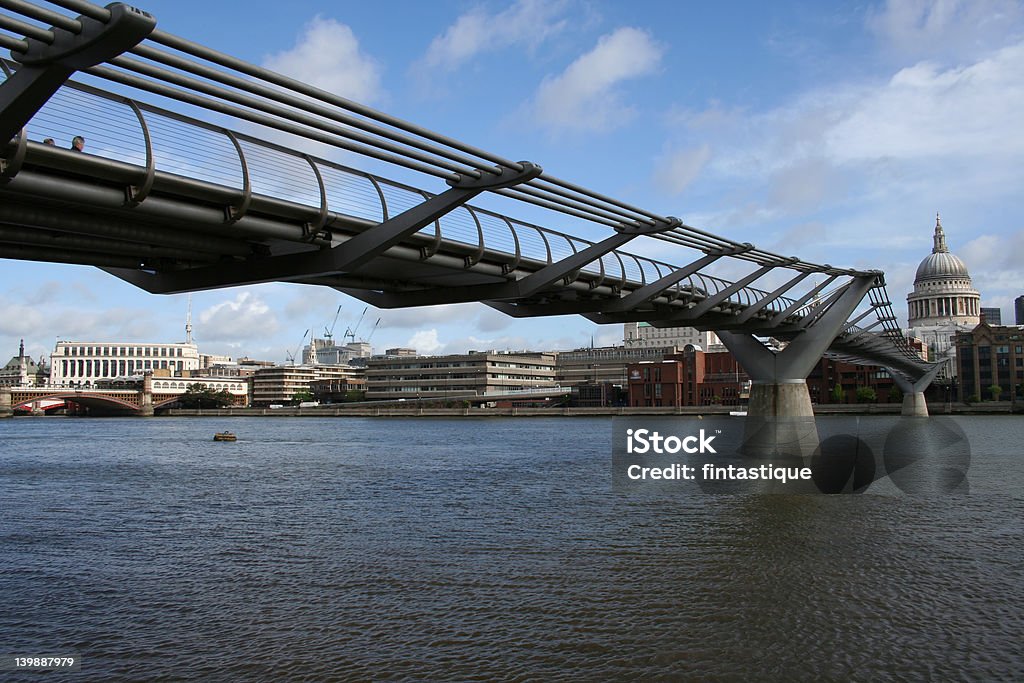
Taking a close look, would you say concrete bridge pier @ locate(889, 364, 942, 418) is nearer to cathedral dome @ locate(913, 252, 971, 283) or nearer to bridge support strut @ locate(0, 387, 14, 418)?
cathedral dome @ locate(913, 252, 971, 283)

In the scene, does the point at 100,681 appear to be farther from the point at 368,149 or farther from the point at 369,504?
the point at 369,504

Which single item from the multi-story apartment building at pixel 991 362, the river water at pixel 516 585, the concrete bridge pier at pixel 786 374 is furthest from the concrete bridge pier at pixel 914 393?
the river water at pixel 516 585

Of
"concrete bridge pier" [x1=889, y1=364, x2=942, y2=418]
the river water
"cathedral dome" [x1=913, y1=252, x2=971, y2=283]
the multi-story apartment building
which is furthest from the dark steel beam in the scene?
"cathedral dome" [x1=913, y1=252, x2=971, y2=283]

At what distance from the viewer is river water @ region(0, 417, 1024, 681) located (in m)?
11.0

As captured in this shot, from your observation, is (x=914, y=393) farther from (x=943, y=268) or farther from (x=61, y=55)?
Answer: (x=61, y=55)

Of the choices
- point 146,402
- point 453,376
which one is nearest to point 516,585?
point 453,376

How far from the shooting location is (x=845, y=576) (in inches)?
613

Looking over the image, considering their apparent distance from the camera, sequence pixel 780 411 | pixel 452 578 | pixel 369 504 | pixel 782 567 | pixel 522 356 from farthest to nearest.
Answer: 1. pixel 522 356
2. pixel 780 411
3. pixel 369 504
4. pixel 782 567
5. pixel 452 578

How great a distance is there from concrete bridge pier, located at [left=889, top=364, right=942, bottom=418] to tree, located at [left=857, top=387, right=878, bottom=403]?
15446 mm

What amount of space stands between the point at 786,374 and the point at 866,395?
257ft

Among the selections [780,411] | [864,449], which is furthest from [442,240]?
[864,449]

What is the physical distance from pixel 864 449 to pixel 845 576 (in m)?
35.8

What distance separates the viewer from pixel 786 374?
47.2m

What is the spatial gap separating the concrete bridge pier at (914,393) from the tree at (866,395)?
15446mm
